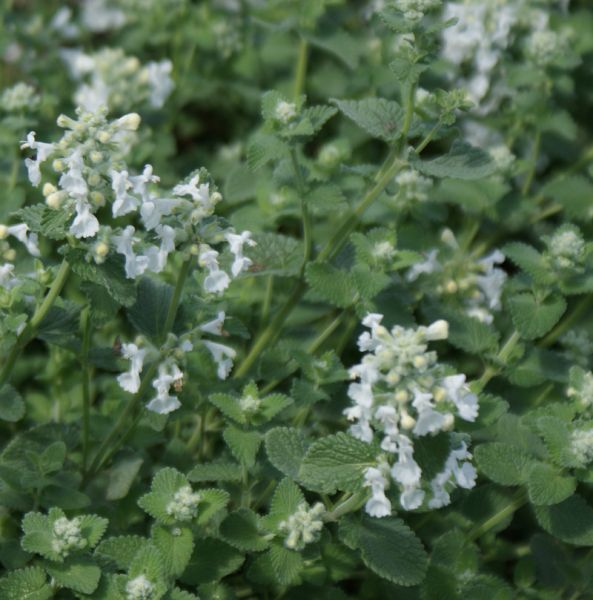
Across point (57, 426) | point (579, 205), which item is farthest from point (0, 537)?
point (579, 205)

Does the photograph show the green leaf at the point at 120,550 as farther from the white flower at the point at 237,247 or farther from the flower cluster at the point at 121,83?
the flower cluster at the point at 121,83

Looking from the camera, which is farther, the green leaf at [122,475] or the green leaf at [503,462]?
the green leaf at [122,475]

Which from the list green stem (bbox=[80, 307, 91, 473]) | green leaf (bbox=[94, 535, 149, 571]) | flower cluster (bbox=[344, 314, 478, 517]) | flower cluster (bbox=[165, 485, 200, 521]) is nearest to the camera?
flower cluster (bbox=[344, 314, 478, 517])

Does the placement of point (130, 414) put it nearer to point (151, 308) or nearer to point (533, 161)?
point (151, 308)

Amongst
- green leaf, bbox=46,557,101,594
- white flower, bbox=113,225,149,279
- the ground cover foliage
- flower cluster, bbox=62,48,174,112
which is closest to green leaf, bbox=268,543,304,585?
the ground cover foliage

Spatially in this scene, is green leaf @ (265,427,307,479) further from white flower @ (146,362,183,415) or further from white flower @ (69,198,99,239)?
white flower @ (69,198,99,239)

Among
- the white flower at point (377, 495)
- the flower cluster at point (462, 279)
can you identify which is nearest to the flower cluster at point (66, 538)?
the white flower at point (377, 495)

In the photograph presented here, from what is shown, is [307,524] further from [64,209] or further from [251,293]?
[251,293]

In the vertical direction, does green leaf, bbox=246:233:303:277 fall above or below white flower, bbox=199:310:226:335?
below
